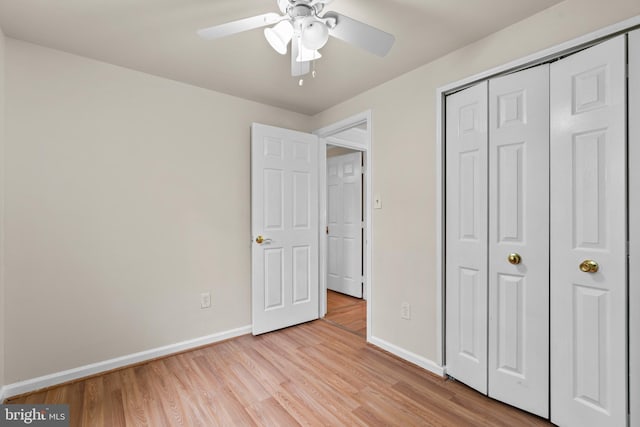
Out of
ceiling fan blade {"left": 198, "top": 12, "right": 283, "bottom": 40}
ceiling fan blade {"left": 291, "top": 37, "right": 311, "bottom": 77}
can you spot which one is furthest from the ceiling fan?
ceiling fan blade {"left": 291, "top": 37, "right": 311, "bottom": 77}

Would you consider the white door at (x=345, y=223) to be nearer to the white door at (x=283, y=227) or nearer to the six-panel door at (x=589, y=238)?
the white door at (x=283, y=227)

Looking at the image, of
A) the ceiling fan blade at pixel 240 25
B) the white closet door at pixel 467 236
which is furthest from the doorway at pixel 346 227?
the ceiling fan blade at pixel 240 25

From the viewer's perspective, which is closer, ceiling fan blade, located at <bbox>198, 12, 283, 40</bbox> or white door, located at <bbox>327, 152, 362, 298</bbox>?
ceiling fan blade, located at <bbox>198, 12, 283, 40</bbox>

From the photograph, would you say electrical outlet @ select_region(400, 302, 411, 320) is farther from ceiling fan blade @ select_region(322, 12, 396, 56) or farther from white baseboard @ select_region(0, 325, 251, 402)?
ceiling fan blade @ select_region(322, 12, 396, 56)

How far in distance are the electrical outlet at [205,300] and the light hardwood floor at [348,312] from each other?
52.2 inches

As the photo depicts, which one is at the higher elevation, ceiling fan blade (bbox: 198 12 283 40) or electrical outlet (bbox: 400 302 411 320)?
ceiling fan blade (bbox: 198 12 283 40)

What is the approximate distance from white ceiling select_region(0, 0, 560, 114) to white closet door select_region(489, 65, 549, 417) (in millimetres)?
434

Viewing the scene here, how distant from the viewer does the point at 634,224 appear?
4.64ft

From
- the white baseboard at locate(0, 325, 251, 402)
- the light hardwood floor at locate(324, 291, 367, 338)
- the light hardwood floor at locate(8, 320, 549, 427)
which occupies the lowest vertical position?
the light hardwood floor at locate(324, 291, 367, 338)

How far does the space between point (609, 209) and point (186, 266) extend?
2.89 m

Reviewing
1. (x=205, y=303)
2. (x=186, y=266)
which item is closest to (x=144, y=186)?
(x=186, y=266)

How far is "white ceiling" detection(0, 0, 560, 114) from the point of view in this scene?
1.66 metres

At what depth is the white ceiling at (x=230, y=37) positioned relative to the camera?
1.66 meters

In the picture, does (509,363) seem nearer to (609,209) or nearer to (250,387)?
(609,209)
